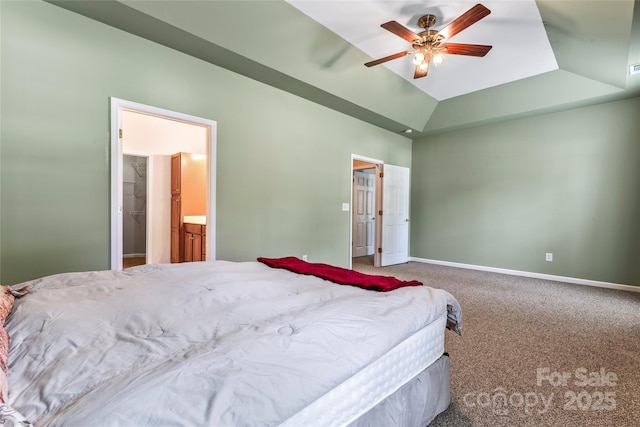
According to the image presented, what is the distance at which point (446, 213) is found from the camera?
5.70 m

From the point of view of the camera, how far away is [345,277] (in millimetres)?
1857

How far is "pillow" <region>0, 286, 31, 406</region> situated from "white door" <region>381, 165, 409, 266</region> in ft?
16.4

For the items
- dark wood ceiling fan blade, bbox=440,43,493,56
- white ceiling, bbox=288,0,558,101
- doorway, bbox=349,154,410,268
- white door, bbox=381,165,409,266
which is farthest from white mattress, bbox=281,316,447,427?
white door, bbox=381,165,409,266

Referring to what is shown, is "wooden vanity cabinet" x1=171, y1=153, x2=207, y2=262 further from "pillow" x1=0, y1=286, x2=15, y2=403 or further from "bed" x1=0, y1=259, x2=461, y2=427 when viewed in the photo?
"pillow" x1=0, y1=286, x2=15, y2=403

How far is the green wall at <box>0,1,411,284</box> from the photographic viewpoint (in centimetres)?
219

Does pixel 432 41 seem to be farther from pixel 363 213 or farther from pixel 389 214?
pixel 363 213

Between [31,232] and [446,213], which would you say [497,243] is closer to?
[446,213]

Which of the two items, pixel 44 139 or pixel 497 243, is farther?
pixel 497 243

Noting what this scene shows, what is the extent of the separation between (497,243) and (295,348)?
17.3 feet

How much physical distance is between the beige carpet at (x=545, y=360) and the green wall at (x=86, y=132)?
2.57m

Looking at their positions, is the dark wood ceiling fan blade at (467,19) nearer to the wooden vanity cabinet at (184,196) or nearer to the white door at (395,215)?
the white door at (395,215)

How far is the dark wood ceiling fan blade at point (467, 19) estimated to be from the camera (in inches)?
89.6

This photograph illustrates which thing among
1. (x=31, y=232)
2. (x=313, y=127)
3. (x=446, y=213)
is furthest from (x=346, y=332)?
(x=446, y=213)

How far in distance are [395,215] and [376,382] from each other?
4.89 metres
